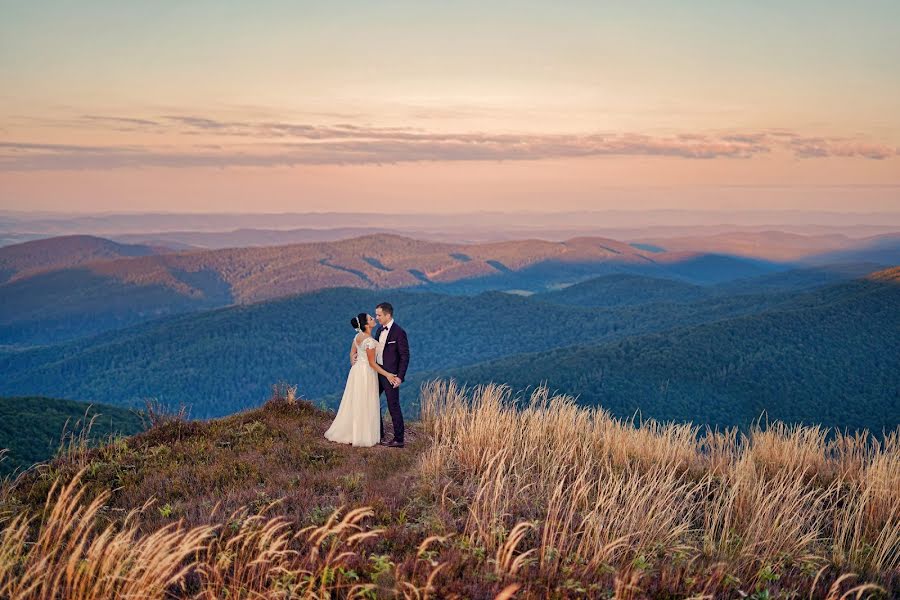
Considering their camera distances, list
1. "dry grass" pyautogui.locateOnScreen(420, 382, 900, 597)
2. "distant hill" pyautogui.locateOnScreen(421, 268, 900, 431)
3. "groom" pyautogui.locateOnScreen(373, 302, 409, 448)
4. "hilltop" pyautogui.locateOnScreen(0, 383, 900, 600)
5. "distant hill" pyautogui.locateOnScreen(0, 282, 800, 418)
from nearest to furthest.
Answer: "hilltop" pyautogui.locateOnScreen(0, 383, 900, 600), "dry grass" pyautogui.locateOnScreen(420, 382, 900, 597), "groom" pyautogui.locateOnScreen(373, 302, 409, 448), "distant hill" pyautogui.locateOnScreen(421, 268, 900, 431), "distant hill" pyautogui.locateOnScreen(0, 282, 800, 418)

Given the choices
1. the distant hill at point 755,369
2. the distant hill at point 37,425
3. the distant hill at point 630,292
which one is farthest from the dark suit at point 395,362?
the distant hill at point 630,292

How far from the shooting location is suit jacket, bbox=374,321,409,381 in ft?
42.5

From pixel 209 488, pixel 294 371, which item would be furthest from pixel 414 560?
pixel 294 371

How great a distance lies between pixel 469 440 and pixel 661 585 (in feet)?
16.0

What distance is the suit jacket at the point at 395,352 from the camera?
1295 centimetres

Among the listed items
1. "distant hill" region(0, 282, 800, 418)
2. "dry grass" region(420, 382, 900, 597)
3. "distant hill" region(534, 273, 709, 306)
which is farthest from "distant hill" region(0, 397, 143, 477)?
"distant hill" region(534, 273, 709, 306)

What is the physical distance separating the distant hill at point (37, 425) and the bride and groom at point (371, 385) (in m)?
33.5

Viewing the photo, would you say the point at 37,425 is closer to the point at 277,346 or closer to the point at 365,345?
the point at 365,345

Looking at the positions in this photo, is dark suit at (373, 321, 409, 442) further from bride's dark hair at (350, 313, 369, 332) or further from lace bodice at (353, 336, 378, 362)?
bride's dark hair at (350, 313, 369, 332)

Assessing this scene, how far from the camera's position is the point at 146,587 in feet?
17.5

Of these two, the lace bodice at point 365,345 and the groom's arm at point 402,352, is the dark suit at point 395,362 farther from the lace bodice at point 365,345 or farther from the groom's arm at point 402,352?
the lace bodice at point 365,345

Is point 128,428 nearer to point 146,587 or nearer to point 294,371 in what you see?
point 146,587

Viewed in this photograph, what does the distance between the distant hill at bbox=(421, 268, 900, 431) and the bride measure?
191 feet

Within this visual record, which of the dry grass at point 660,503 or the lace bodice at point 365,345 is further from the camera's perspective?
the lace bodice at point 365,345
